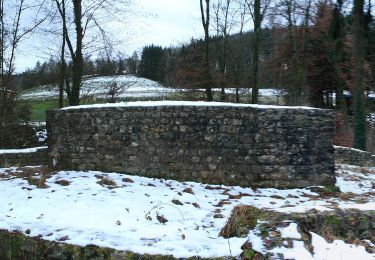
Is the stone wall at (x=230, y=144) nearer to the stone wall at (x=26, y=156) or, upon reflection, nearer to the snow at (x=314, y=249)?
the snow at (x=314, y=249)

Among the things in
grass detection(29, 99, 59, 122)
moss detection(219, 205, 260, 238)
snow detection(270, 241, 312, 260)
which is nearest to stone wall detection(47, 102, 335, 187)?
moss detection(219, 205, 260, 238)

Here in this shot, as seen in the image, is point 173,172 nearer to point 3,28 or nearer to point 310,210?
point 310,210

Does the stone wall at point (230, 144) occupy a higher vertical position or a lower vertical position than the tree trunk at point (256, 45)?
lower

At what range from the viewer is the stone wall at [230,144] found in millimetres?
9445

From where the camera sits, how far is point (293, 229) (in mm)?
5434

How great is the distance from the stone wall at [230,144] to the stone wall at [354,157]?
20.5 feet


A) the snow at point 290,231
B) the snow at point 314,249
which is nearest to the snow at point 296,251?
the snow at point 314,249

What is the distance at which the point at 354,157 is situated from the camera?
15.7 m

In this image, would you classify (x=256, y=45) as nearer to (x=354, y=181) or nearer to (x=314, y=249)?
(x=354, y=181)

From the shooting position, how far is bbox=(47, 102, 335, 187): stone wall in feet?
31.0

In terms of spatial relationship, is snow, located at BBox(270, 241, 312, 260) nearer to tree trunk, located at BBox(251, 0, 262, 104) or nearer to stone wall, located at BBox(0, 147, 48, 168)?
stone wall, located at BBox(0, 147, 48, 168)

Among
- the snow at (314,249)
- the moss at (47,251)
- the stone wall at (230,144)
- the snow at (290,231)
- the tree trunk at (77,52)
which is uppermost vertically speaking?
the tree trunk at (77,52)

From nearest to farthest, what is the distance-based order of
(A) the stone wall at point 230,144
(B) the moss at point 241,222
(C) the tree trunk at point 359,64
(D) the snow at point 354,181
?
(B) the moss at point 241,222
(A) the stone wall at point 230,144
(D) the snow at point 354,181
(C) the tree trunk at point 359,64

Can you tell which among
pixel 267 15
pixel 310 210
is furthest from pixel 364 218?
pixel 267 15
